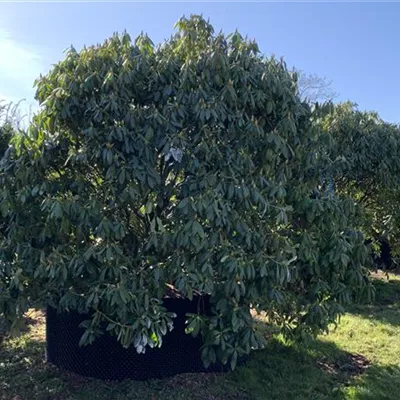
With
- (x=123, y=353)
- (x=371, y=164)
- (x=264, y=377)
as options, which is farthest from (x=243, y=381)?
(x=371, y=164)

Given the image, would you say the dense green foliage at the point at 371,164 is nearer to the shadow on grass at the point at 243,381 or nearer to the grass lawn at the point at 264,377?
the grass lawn at the point at 264,377

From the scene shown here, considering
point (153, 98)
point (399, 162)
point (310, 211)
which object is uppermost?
point (399, 162)

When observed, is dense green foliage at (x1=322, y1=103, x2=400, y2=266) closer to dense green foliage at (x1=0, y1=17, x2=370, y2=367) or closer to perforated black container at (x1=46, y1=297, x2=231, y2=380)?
dense green foliage at (x1=0, y1=17, x2=370, y2=367)

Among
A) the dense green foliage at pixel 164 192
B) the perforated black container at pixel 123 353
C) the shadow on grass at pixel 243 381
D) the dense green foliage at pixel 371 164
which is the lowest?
the shadow on grass at pixel 243 381

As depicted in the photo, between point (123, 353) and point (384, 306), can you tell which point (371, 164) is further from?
point (123, 353)

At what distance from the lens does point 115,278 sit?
10.8ft

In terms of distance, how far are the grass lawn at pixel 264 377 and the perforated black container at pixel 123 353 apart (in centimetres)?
8

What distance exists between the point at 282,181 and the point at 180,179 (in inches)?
31.0

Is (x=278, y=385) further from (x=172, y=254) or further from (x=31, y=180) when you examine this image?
(x=31, y=180)

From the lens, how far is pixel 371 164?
→ 24.4 feet

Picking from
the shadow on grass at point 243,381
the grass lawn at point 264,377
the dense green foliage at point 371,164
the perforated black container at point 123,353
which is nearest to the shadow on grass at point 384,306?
the grass lawn at point 264,377

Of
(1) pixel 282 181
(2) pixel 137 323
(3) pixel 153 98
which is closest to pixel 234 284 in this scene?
(2) pixel 137 323

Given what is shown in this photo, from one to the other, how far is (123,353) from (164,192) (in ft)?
5.24

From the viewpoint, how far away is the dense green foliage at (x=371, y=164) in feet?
24.0
